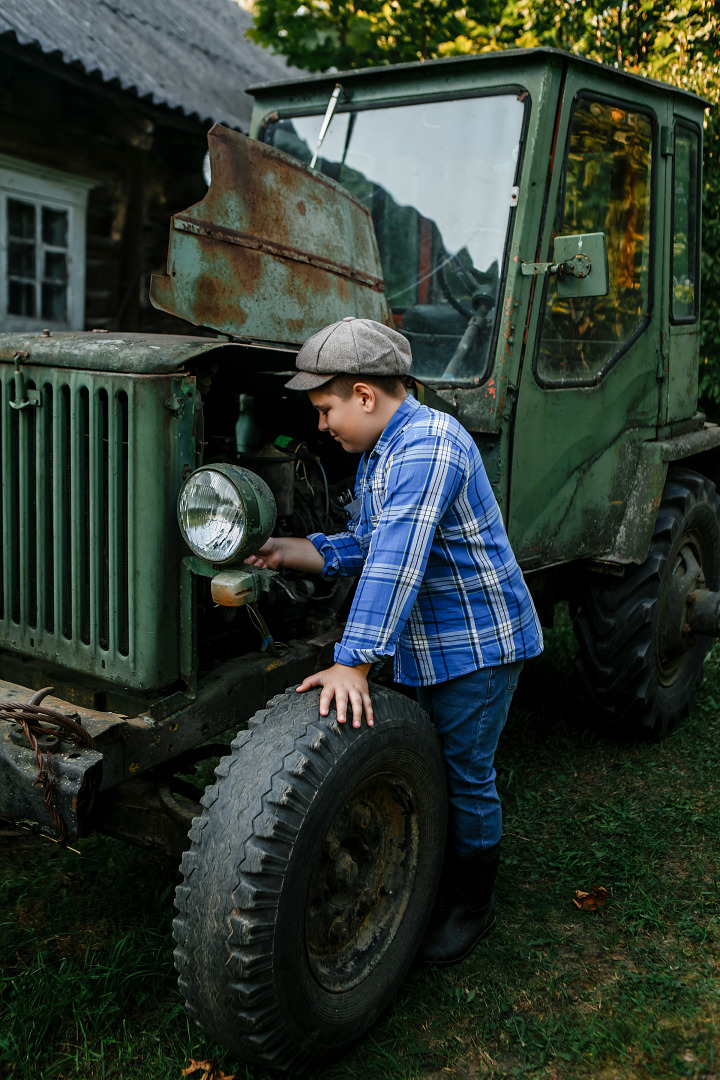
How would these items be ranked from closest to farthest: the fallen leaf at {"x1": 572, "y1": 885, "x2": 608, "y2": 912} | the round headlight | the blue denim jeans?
the round headlight
the blue denim jeans
the fallen leaf at {"x1": 572, "y1": 885, "x2": 608, "y2": 912}

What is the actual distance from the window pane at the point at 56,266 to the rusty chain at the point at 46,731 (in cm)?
636

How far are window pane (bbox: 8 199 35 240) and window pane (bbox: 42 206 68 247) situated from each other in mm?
182

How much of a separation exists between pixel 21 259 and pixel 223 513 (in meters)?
6.19

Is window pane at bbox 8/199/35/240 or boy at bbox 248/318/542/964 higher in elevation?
window pane at bbox 8/199/35/240

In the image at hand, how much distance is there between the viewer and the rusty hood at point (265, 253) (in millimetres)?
2479

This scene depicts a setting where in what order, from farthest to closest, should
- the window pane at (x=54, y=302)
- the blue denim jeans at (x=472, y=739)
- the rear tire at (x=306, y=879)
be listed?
the window pane at (x=54, y=302)
the blue denim jeans at (x=472, y=739)
the rear tire at (x=306, y=879)

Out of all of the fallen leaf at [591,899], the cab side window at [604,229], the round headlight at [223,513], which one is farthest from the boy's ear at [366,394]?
the fallen leaf at [591,899]

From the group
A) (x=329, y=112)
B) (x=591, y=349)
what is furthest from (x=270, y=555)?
(x=329, y=112)

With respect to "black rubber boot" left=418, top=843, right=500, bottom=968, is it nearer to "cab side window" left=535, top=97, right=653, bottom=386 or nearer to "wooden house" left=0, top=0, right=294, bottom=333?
"cab side window" left=535, top=97, right=653, bottom=386

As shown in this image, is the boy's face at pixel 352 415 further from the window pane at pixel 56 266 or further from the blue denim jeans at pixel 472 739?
the window pane at pixel 56 266

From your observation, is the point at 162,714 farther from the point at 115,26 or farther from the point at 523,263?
the point at 115,26

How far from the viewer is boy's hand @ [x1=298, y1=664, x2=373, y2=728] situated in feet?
6.84

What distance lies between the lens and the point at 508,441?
9.90ft

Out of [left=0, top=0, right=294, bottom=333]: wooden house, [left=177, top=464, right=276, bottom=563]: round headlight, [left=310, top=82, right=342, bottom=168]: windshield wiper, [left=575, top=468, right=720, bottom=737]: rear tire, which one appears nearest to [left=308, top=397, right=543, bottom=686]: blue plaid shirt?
[left=177, top=464, right=276, bottom=563]: round headlight
